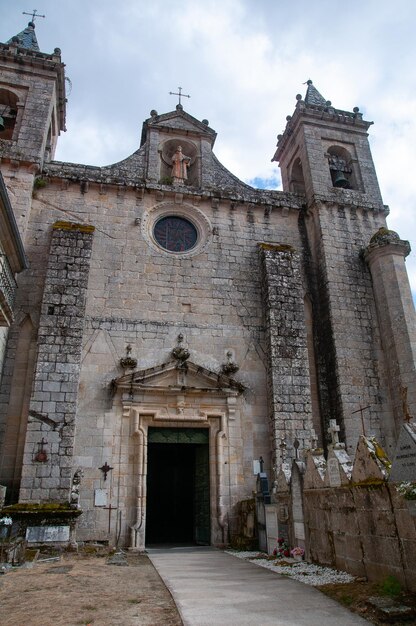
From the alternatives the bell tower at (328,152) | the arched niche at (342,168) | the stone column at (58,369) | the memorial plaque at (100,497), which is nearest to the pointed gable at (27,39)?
the stone column at (58,369)

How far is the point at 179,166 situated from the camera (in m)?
13.8

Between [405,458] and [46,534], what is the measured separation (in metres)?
6.69

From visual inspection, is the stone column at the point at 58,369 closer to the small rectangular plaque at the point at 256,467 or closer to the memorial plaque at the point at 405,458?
the small rectangular plaque at the point at 256,467

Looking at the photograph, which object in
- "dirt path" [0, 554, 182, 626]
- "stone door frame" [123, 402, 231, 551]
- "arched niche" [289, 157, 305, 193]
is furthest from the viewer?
"arched niche" [289, 157, 305, 193]

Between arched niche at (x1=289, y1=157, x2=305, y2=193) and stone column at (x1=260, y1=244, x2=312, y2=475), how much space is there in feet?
14.8


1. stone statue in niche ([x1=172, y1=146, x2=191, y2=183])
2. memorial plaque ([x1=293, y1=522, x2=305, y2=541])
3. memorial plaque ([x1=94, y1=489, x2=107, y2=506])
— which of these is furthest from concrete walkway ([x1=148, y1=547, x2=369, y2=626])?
stone statue in niche ([x1=172, y1=146, x2=191, y2=183])

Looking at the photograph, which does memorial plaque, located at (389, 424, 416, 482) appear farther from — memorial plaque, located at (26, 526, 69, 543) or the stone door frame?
memorial plaque, located at (26, 526, 69, 543)

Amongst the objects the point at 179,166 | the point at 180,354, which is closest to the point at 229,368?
the point at 180,354

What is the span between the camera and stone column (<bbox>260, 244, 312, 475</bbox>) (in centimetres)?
1038

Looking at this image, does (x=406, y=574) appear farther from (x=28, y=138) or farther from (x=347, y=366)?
(x=28, y=138)

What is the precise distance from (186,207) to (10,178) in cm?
459

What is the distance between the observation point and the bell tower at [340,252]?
1131 cm

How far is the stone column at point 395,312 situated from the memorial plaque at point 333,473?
17.2 feet

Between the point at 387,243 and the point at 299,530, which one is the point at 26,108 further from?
the point at 299,530
